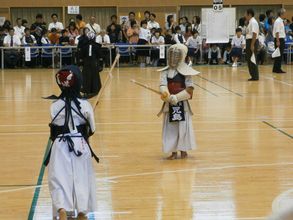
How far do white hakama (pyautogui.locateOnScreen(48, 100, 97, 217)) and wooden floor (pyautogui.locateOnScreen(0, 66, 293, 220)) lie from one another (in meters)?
0.51

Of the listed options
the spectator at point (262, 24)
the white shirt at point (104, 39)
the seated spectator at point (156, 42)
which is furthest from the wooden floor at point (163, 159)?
the spectator at point (262, 24)

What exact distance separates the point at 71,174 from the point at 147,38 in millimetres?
21706

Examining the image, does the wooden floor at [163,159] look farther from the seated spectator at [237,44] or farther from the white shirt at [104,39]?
the seated spectator at [237,44]

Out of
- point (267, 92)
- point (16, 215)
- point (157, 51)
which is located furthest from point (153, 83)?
point (16, 215)

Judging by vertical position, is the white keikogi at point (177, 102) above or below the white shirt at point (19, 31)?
below

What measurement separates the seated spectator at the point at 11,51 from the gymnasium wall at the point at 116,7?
518 centimetres

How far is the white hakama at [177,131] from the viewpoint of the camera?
29.1 feet

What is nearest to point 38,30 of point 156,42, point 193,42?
point 156,42

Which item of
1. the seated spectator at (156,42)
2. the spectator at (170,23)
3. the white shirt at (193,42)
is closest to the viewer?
the seated spectator at (156,42)

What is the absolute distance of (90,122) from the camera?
19.6 ft

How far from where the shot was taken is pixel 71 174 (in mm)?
5852

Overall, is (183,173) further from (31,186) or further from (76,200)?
(76,200)

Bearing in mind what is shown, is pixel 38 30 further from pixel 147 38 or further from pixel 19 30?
pixel 147 38

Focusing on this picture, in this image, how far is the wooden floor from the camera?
6.68 metres
